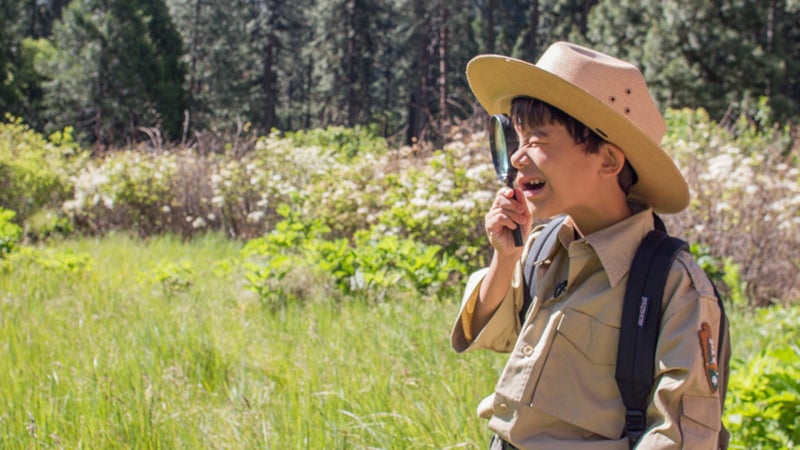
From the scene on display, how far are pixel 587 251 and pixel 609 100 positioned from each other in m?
0.28

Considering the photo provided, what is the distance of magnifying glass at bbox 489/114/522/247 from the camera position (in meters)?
1.51

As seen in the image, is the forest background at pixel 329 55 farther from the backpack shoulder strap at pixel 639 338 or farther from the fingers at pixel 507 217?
the backpack shoulder strap at pixel 639 338

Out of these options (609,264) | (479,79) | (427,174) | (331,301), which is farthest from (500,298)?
(427,174)

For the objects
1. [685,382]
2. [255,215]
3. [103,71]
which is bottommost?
[103,71]

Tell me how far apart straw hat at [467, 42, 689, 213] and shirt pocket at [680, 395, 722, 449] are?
41 cm

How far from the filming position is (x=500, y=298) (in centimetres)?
168

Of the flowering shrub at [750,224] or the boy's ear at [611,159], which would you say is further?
the flowering shrub at [750,224]

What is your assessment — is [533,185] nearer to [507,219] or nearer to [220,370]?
[507,219]

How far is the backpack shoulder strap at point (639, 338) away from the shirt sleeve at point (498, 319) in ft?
1.25

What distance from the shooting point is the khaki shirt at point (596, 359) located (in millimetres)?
1225

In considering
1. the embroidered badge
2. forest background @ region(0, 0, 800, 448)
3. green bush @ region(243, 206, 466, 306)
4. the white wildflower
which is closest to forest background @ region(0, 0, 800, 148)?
forest background @ region(0, 0, 800, 448)

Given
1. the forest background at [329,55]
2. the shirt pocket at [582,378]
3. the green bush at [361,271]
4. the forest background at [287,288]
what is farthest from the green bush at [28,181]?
the shirt pocket at [582,378]

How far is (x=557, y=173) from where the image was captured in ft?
4.62

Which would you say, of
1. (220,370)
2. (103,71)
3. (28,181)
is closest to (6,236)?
(220,370)
